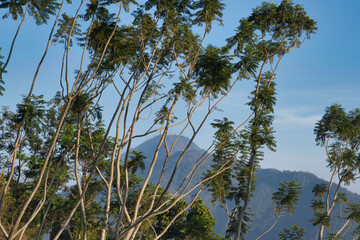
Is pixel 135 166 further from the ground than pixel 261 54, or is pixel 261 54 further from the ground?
pixel 261 54

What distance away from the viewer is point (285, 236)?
33500 millimetres

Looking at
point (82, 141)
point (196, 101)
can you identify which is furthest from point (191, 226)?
point (196, 101)

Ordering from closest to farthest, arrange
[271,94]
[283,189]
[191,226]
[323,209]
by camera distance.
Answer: [271,94] → [283,189] → [323,209] → [191,226]

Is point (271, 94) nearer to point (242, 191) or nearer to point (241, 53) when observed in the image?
point (241, 53)

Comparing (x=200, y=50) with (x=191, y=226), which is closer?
(x=200, y=50)

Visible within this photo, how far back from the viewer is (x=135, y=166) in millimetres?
27078

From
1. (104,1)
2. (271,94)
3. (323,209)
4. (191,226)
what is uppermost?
(104,1)

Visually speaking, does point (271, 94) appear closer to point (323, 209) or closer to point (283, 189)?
point (283, 189)

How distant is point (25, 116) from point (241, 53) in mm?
10991

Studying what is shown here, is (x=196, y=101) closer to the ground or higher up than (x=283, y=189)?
higher up

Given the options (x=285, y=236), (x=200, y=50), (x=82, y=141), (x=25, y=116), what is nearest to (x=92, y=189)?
(x=82, y=141)

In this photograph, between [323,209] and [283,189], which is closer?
[283,189]

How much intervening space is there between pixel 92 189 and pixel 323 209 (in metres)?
22.5

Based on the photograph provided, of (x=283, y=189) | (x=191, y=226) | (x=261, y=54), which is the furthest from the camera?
(x=191, y=226)
